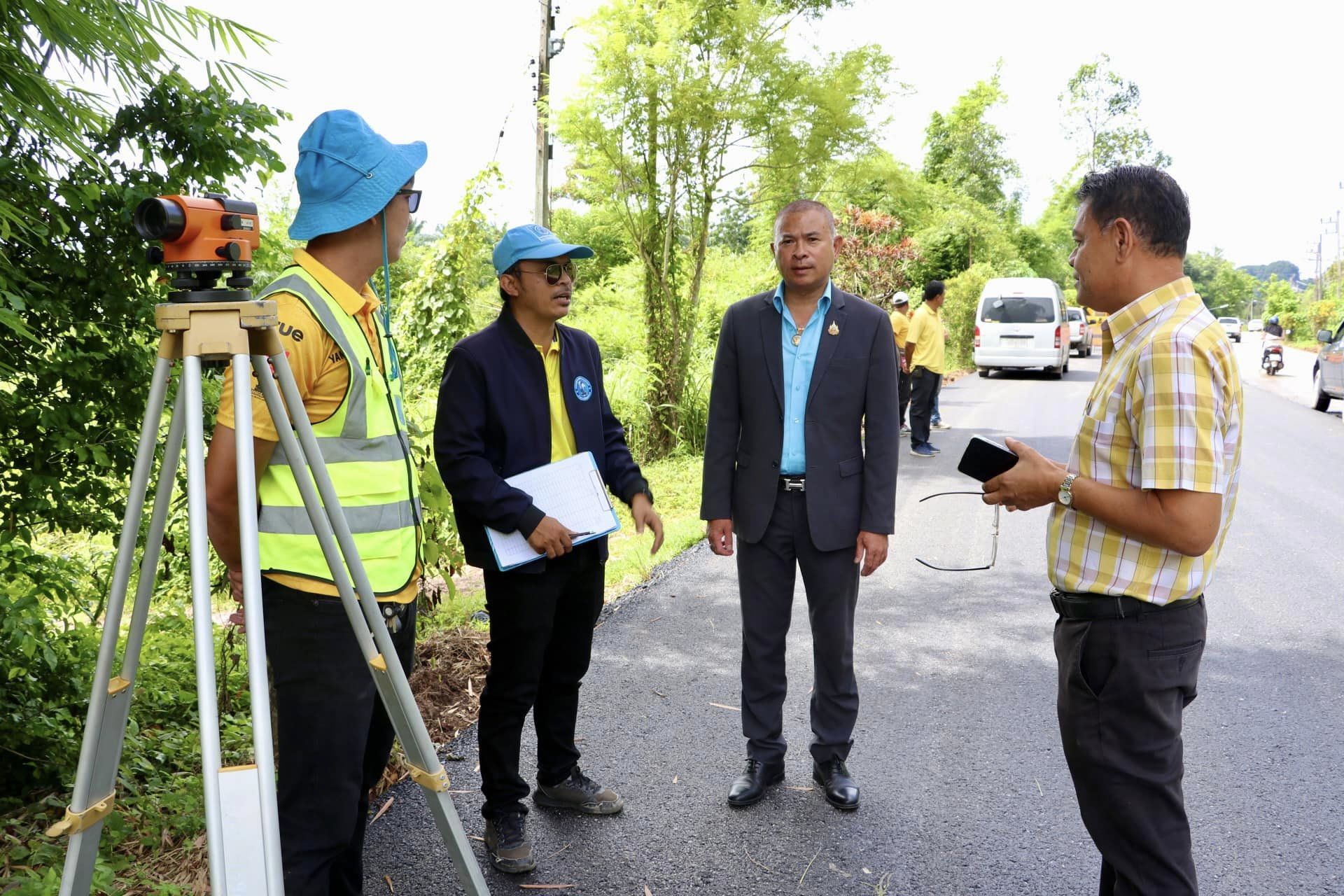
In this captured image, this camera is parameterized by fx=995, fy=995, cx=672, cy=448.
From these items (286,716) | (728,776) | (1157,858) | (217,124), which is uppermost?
(217,124)

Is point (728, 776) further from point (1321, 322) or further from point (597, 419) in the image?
point (1321, 322)

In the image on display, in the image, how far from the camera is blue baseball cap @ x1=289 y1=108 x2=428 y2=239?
235 centimetres

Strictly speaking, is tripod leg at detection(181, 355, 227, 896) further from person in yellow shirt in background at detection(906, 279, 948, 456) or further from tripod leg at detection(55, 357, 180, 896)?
person in yellow shirt in background at detection(906, 279, 948, 456)

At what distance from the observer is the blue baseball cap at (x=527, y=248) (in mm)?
3289

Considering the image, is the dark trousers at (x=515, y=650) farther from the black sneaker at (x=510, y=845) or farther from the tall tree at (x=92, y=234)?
the tall tree at (x=92, y=234)

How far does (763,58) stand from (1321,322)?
4401 cm

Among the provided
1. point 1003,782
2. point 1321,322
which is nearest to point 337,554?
point 1003,782

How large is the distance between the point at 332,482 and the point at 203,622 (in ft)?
2.29

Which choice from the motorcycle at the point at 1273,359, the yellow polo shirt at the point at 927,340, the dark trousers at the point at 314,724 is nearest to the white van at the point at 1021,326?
the motorcycle at the point at 1273,359

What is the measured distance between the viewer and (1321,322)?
145 ft

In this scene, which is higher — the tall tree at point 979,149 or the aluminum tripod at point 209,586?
the tall tree at point 979,149

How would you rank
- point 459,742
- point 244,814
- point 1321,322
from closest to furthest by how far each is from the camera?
point 244,814
point 459,742
point 1321,322

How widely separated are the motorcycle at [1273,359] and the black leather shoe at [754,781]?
27.4m

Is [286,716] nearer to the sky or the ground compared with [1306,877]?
nearer to the sky
